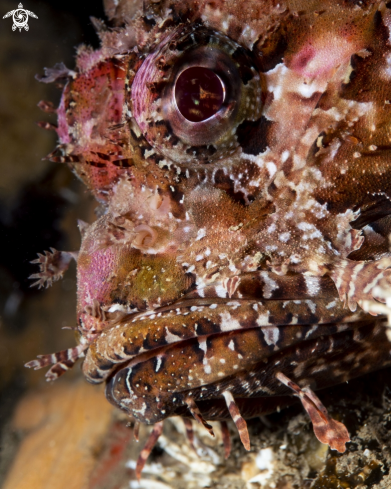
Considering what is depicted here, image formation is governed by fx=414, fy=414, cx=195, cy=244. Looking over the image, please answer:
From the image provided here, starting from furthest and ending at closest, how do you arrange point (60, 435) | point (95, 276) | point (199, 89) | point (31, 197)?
point (60, 435) → point (31, 197) → point (95, 276) → point (199, 89)

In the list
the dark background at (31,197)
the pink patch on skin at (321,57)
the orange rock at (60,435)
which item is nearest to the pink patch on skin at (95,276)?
the dark background at (31,197)

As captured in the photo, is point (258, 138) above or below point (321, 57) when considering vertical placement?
below

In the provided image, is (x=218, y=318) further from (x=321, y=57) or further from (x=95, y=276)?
(x=321, y=57)

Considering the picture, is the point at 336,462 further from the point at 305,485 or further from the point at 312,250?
the point at 312,250

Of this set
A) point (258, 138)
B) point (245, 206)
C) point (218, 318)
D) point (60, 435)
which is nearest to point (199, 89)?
point (258, 138)

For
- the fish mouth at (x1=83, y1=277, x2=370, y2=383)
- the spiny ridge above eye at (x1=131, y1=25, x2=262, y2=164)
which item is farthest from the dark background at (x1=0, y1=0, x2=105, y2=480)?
the spiny ridge above eye at (x1=131, y1=25, x2=262, y2=164)

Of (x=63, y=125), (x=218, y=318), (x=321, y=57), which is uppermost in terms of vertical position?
(x=63, y=125)

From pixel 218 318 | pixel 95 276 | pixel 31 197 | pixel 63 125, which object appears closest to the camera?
pixel 218 318

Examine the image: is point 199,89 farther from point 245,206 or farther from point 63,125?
point 63,125

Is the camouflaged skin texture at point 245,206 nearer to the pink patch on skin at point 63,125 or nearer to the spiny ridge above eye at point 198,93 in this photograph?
the spiny ridge above eye at point 198,93

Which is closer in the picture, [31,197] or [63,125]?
[63,125]
